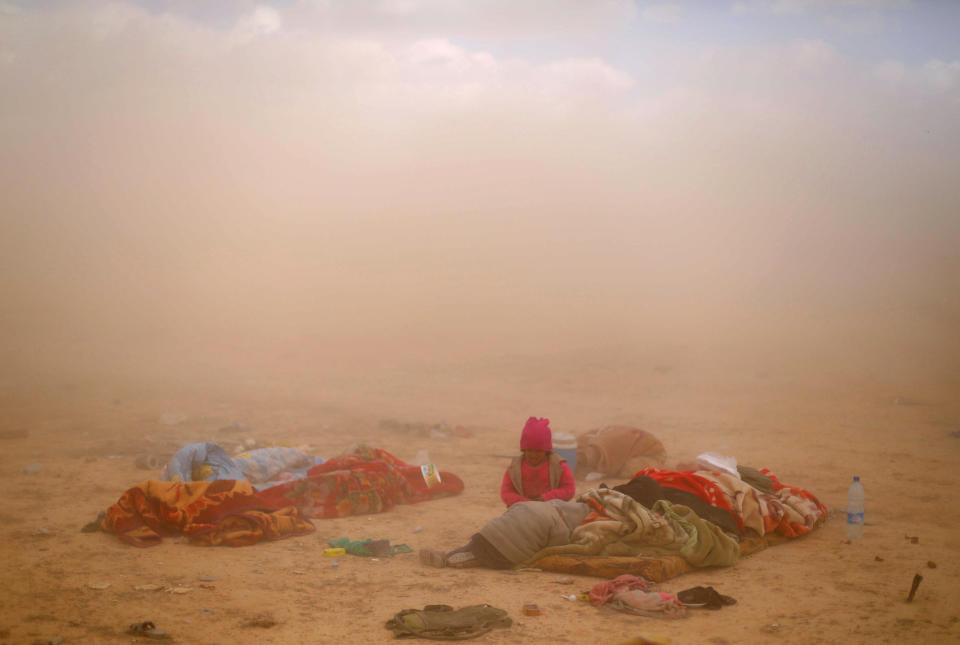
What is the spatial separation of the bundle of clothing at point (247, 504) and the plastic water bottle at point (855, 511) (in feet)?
12.1

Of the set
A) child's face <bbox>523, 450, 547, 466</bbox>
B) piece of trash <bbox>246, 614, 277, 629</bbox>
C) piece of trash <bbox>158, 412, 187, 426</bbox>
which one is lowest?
piece of trash <bbox>246, 614, 277, 629</bbox>

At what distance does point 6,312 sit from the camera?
20.6m

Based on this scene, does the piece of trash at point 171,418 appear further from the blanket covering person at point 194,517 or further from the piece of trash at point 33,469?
the blanket covering person at point 194,517

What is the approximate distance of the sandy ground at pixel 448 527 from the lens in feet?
13.3

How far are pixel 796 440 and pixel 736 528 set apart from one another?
16.9ft

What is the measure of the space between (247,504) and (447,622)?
8.64 feet

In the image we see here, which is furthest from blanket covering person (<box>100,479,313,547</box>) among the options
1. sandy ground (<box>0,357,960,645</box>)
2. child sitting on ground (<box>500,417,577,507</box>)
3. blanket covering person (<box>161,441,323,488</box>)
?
child sitting on ground (<box>500,417,577,507</box>)

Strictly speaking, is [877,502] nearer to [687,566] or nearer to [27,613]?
[687,566]

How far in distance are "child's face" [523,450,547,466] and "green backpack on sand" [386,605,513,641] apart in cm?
182

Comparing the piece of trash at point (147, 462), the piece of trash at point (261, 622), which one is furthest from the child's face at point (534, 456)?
the piece of trash at point (147, 462)

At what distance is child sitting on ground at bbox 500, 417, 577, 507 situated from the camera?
5.87 metres

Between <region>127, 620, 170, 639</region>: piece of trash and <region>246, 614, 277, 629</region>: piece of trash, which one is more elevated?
<region>127, 620, 170, 639</region>: piece of trash

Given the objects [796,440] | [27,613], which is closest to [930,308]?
[796,440]

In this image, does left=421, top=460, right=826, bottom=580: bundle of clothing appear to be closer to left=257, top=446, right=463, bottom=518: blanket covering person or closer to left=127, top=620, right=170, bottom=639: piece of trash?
left=257, top=446, right=463, bottom=518: blanket covering person
